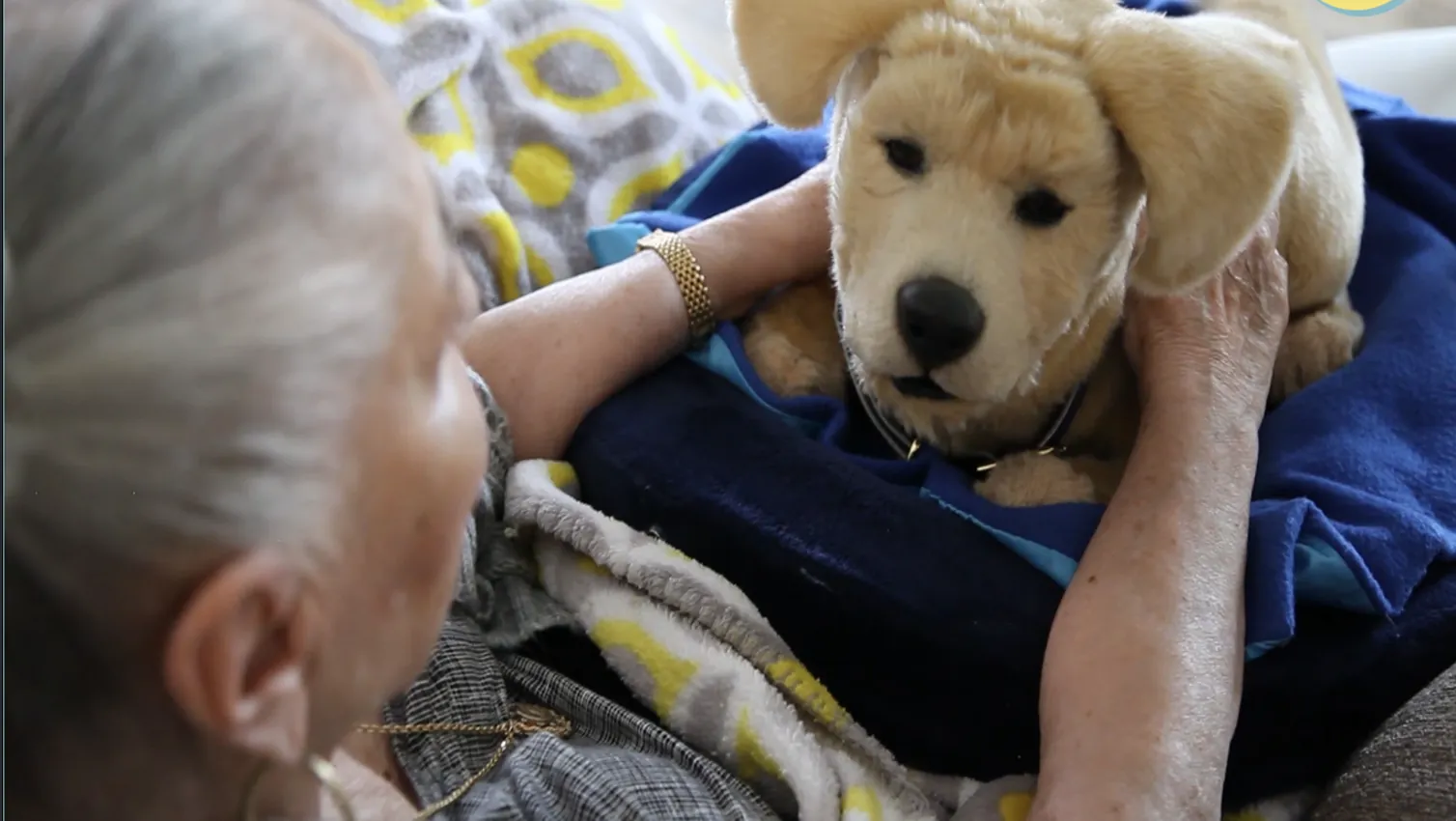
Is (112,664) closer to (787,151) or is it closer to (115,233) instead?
(115,233)

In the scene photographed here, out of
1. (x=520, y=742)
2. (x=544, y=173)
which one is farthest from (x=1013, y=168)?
(x=544, y=173)

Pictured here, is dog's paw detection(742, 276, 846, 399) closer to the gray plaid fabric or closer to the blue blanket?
the blue blanket

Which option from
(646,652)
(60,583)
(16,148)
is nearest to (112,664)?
(60,583)

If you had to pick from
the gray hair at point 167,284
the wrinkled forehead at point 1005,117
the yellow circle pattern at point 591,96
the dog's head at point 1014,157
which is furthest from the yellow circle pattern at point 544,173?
the gray hair at point 167,284

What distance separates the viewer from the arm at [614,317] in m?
0.90

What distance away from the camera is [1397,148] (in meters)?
1.17

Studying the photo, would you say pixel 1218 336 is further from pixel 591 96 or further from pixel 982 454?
pixel 591 96

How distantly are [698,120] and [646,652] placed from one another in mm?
697

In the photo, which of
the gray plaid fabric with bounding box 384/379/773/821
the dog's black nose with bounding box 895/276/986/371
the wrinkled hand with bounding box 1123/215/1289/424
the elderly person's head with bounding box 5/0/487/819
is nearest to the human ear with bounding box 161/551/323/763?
the elderly person's head with bounding box 5/0/487/819

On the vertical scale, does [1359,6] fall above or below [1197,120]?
below

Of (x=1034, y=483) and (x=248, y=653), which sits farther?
(x=1034, y=483)

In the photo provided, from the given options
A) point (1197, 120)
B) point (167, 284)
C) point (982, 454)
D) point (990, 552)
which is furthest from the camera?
point (982, 454)

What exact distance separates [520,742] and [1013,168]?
0.47 meters

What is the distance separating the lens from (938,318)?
69 cm
